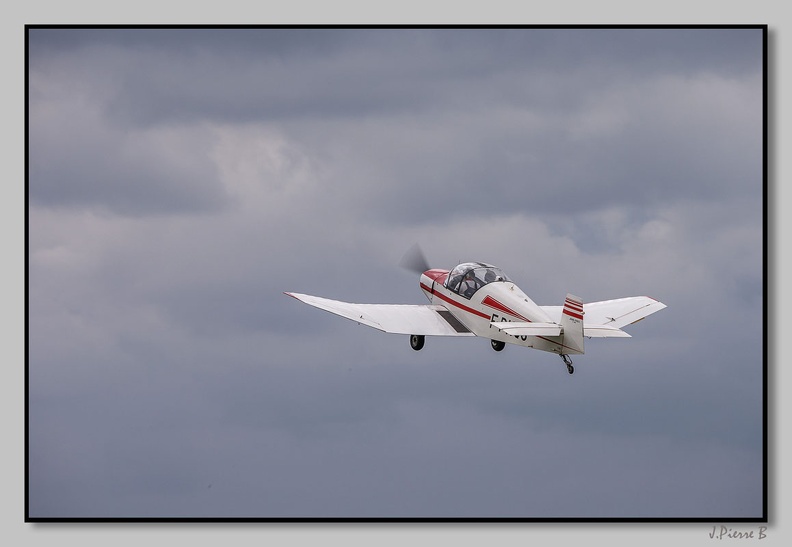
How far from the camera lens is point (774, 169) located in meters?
29.8

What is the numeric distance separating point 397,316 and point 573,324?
582 cm

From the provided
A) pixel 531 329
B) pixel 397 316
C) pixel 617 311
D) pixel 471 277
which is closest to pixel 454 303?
pixel 471 277

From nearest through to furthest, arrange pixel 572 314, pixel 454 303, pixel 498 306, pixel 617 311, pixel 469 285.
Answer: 1. pixel 572 314
2. pixel 498 306
3. pixel 469 285
4. pixel 617 311
5. pixel 454 303

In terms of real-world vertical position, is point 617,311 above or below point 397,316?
above

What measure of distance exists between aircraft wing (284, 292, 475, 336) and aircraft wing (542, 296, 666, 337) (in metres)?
2.60

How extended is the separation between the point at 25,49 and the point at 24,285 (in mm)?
5159

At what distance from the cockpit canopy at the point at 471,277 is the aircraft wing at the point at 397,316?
83 centimetres

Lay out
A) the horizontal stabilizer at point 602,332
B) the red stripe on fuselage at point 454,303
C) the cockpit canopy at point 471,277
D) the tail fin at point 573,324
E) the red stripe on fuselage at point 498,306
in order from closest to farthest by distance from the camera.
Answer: the tail fin at point 573,324, the horizontal stabilizer at point 602,332, the red stripe on fuselage at point 498,306, the red stripe on fuselage at point 454,303, the cockpit canopy at point 471,277

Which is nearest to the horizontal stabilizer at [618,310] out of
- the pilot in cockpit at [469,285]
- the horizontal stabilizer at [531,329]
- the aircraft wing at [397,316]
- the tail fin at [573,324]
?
the pilot in cockpit at [469,285]

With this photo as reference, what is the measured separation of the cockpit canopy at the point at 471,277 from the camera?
118ft

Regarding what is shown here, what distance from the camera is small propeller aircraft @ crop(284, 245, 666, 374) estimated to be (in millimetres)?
32562

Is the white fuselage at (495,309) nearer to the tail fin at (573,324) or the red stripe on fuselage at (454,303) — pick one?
the red stripe on fuselage at (454,303)

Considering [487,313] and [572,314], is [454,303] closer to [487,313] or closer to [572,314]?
[487,313]

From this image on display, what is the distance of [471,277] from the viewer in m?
36.5
